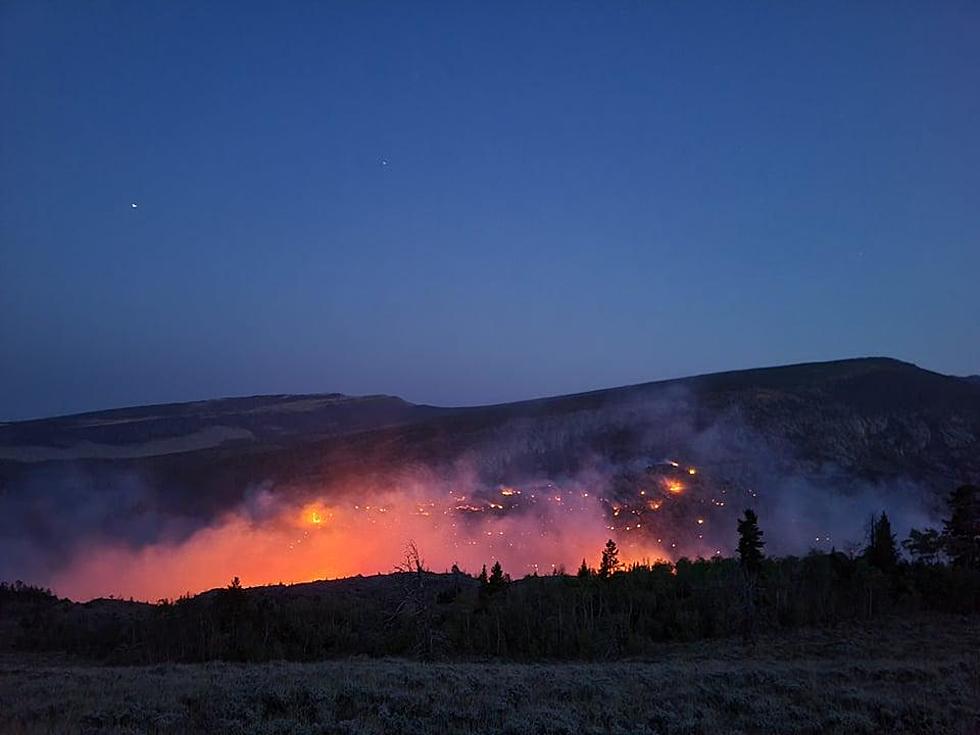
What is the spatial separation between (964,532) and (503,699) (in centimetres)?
3070

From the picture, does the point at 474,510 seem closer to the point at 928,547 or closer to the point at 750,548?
the point at 750,548

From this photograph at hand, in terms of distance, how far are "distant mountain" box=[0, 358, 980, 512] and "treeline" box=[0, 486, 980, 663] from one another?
1046 inches

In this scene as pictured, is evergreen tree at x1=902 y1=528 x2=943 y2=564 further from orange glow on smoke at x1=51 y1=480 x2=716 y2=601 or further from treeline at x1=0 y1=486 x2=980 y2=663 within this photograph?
orange glow on smoke at x1=51 y1=480 x2=716 y2=601

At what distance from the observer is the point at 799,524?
55.4 m

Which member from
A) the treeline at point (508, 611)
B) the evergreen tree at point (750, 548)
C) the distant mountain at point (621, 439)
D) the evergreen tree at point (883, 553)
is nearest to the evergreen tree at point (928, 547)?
the treeline at point (508, 611)

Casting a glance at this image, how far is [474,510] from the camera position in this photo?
178 feet

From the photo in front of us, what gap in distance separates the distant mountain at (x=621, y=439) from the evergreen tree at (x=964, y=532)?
79.8ft

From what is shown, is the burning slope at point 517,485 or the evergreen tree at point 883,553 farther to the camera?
the burning slope at point 517,485

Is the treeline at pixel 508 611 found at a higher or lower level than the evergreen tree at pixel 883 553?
lower

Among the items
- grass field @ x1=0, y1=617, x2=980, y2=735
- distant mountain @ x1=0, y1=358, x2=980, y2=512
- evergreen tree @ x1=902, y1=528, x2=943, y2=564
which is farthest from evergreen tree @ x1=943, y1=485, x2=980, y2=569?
distant mountain @ x1=0, y1=358, x2=980, y2=512

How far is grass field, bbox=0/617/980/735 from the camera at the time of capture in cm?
1145

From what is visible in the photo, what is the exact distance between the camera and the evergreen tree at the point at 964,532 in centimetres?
3450

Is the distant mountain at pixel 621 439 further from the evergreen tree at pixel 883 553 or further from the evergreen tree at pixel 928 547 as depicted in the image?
the evergreen tree at pixel 883 553

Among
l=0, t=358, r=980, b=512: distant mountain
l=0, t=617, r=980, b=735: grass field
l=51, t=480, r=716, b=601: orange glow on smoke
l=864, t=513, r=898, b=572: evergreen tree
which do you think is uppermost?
l=0, t=358, r=980, b=512: distant mountain
